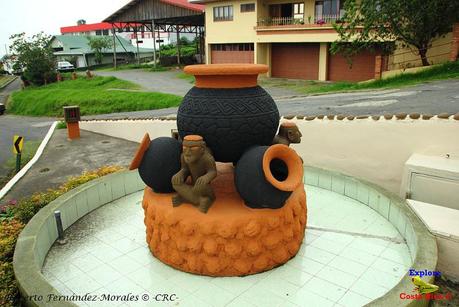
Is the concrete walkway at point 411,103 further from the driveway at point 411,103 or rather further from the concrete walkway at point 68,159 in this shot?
the concrete walkway at point 68,159

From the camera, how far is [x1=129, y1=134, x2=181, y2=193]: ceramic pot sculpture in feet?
18.1

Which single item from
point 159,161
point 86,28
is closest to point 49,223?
point 159,161

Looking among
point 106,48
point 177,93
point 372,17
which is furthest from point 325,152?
point 106,48

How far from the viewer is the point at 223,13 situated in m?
29.8

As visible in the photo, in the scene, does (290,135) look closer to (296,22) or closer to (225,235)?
(225,235)

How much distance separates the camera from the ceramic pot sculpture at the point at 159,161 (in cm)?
552

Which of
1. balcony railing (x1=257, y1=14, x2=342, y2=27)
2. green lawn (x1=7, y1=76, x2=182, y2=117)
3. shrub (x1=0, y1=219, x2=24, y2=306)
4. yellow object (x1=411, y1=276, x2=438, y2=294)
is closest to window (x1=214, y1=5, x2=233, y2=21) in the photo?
balcony railing (x1=257, y1=14, x2=342, y2=27)

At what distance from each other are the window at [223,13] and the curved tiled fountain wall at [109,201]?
23584 mm

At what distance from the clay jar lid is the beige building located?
18416 mm

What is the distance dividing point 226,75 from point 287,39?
876 inches

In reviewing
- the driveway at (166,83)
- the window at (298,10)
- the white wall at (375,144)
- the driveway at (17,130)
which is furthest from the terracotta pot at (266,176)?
the window at (298,10)

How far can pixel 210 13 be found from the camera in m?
30.3

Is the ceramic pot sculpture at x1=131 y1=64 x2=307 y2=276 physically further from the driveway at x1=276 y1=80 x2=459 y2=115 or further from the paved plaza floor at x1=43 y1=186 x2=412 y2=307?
the driveway at x1=276 y1=80 x2=459 y2=115

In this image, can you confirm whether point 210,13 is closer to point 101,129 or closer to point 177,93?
point 177,93
